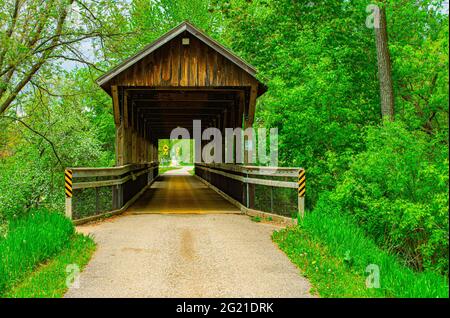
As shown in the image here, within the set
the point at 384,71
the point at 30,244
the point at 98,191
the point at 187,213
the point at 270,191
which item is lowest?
the point at 187,213

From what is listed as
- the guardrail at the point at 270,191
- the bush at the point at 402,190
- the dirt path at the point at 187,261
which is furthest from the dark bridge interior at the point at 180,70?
the bush at the point at 402,190

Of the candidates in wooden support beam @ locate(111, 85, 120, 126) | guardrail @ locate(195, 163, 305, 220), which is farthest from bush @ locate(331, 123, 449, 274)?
wooden support beam @ locate(111, 85, 120, 126)

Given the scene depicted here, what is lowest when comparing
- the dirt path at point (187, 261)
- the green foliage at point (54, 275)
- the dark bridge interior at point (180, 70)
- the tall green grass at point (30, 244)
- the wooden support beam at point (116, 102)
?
the dirt path at point (187, 261)

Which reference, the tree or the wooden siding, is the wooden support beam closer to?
the wooden siding

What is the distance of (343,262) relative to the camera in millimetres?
6793

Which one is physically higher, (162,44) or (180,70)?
(162,44)

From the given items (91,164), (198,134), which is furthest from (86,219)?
(198,134)

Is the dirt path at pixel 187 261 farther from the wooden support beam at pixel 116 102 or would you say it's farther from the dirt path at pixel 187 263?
the wooden support beam at pixel 116 102

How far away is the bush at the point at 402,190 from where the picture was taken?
834cm

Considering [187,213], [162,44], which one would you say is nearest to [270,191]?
→ [187,213]

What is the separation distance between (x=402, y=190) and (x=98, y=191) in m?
7.23

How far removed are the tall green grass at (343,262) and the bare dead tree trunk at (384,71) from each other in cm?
449

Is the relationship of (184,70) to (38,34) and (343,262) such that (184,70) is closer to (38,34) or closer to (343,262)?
(38,34)

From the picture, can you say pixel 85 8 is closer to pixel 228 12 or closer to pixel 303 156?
pixel 228 12
